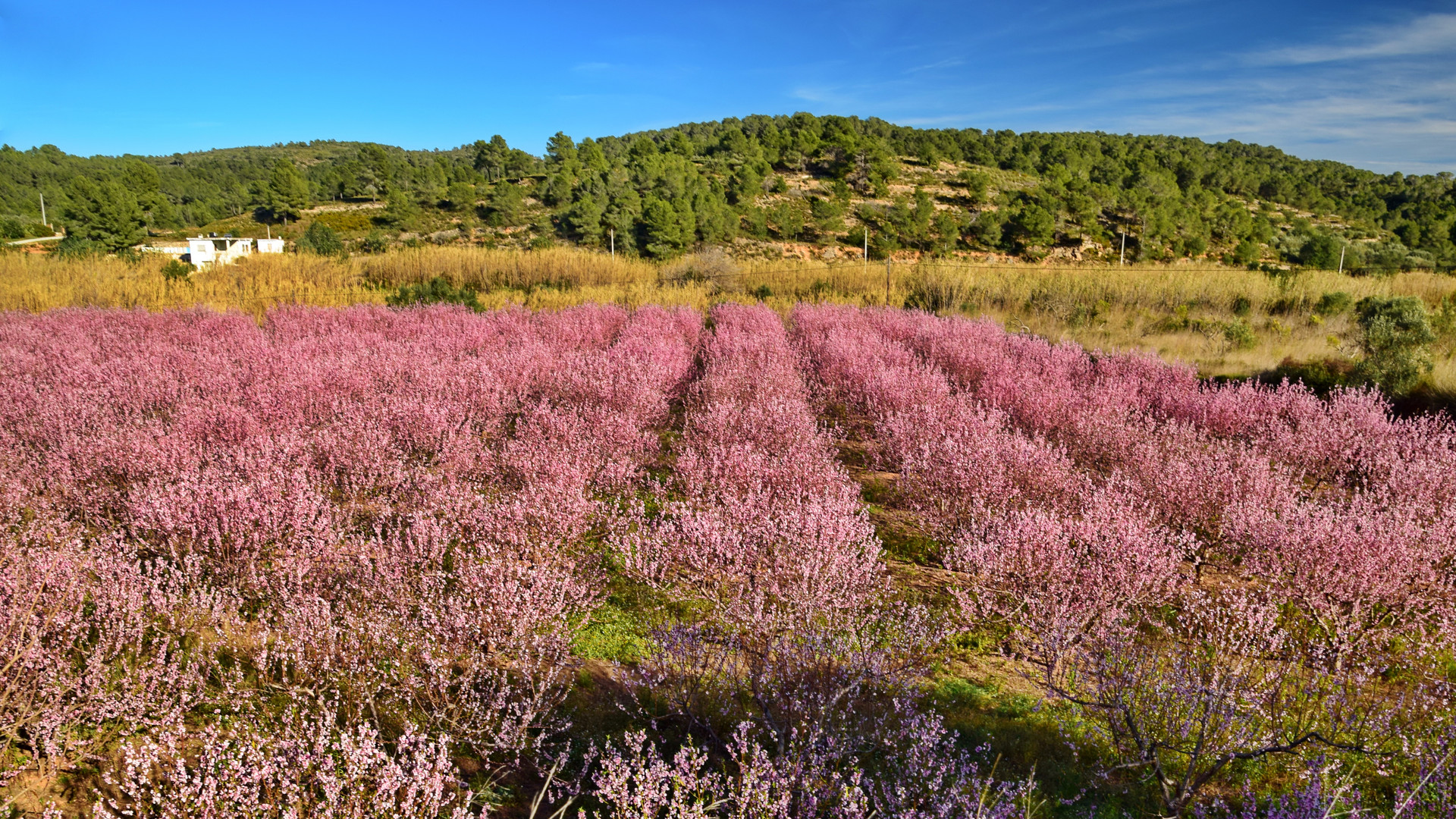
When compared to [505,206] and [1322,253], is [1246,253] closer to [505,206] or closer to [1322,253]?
[1322,253]

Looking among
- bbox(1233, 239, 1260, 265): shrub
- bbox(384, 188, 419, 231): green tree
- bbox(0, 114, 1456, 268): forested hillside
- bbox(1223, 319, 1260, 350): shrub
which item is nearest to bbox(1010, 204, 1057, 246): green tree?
bbox(0, 114, 1456, 268): forested hillside

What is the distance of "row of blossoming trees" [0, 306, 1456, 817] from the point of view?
2451mm

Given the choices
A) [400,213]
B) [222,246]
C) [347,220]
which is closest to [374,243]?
[400,213]

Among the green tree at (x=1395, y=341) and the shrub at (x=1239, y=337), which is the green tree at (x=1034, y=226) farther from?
the shrub at (x=1239, y=337)

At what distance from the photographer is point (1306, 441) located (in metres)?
5.46

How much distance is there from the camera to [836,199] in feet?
179

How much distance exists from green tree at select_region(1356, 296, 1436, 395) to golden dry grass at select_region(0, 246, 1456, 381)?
478 mm

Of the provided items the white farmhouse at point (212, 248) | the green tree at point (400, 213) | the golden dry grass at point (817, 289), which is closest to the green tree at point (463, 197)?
the green tree at point (400, 213)

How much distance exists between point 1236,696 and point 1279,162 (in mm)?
114731

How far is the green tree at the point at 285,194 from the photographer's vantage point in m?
63.1

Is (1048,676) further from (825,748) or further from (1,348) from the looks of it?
(1,348)

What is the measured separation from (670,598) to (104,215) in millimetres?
65015

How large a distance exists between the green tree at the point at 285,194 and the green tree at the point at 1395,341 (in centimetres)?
7712

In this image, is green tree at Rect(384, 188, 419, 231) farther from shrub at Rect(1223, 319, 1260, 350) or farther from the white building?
shrub at Rect(1223, 319, 1260, 350)
